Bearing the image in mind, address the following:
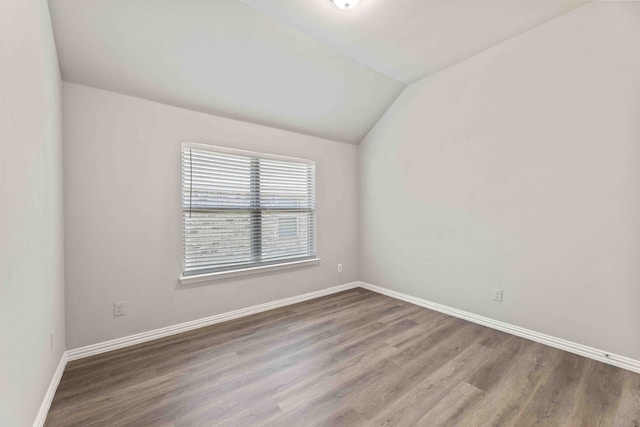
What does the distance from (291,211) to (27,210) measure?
247 cm

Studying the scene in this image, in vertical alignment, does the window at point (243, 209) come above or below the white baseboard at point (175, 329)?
above

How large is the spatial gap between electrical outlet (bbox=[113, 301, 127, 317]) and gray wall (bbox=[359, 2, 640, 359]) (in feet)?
10.3

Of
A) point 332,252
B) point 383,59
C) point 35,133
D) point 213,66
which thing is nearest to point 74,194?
point 35,133

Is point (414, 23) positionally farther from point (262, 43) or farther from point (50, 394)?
point (50, 394)

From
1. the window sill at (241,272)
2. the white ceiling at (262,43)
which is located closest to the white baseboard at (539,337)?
the window sill at (241,272)

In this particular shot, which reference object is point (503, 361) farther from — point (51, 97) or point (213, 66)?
point (51, 97)

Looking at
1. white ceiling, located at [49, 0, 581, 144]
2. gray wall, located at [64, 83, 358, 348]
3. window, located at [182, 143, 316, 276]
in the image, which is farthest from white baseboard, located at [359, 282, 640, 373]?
white ceiling, located at [49, 0, 581, 144]

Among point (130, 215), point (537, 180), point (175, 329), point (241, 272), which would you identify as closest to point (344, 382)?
point (241, 272)

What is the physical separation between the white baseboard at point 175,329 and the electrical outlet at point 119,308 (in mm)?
221

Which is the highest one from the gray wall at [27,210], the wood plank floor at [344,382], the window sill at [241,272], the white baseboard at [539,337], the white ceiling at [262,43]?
the white ceiling at [262,43]

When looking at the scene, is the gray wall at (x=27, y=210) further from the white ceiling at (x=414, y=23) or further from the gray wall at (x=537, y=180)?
the gray wall at (x=537, y=180)

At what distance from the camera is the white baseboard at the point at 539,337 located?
2.08 metres

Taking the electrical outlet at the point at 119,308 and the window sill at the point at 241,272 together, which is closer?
the electrical outlet at the point at 119,308

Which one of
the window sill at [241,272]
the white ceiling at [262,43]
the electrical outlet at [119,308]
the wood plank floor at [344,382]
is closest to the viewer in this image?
the wood plank floor at [344,382]
